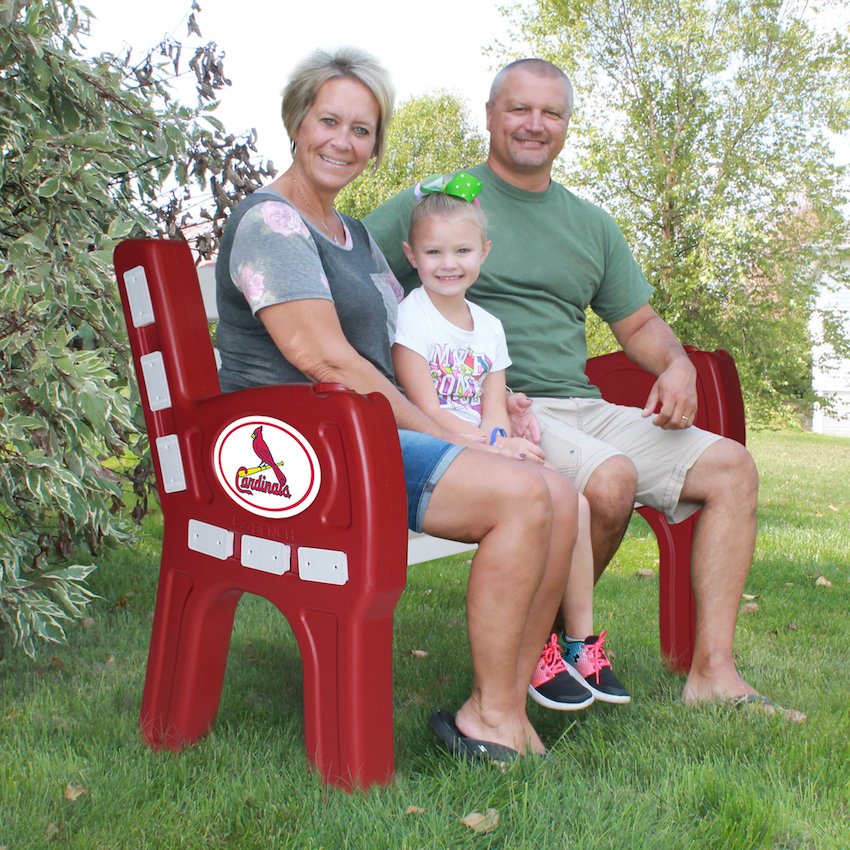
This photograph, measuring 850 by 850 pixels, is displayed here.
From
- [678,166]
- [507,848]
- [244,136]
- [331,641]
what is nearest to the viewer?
[507,848]

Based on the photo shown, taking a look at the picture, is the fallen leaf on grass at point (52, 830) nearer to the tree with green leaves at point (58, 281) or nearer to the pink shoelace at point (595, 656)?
the tree with green leaves at point (58, 281)

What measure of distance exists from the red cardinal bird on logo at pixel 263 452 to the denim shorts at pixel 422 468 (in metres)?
0.27

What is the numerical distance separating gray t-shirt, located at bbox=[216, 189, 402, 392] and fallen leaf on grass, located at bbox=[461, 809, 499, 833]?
1.05 metres

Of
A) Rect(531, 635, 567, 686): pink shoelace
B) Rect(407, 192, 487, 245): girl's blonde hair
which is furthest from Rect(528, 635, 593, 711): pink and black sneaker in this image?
Rect(407, 192, 487, 245): girl's blonde hair

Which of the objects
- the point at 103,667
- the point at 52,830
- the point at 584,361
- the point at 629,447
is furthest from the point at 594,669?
the point at 103,667

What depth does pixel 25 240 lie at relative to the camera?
2322 millimetres

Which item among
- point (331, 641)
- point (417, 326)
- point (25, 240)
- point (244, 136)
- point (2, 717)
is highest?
point (244, 136)

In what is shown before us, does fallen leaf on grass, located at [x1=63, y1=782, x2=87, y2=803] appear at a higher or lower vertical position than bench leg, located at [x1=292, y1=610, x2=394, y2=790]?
lower

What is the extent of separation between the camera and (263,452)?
71.0 inches

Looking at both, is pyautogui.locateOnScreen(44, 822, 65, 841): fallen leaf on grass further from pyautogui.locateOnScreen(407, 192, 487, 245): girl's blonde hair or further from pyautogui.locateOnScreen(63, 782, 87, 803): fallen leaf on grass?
pyautogui.locateOnScreen(407, 192, 487, 245): girl's blonde hair

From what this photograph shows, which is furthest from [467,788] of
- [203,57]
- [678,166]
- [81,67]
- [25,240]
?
[678,166]

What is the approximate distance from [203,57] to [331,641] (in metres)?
2.52

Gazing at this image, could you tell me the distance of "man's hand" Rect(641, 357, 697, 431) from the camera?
8.43ft

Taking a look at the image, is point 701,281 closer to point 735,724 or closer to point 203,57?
point 203,57
